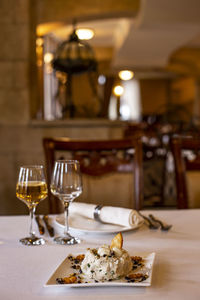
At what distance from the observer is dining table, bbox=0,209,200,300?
0.81m

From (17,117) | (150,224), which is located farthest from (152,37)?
(150,224)

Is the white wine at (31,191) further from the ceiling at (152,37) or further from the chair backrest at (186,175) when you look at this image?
the ceiling at (152,37)

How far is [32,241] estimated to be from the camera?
114cm

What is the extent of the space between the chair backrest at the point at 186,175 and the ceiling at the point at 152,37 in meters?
4.07

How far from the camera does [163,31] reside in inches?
311

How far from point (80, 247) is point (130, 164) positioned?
870 millimetres

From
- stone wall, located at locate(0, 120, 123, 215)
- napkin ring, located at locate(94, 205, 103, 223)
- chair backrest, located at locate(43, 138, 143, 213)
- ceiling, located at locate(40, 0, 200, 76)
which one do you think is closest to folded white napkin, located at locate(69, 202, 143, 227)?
napkin ring, located at locate(94, 205, 103, 223)

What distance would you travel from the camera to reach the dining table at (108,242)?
0.81 meters

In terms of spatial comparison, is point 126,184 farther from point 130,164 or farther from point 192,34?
point 192,34

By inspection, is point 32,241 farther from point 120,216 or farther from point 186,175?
point 186,175

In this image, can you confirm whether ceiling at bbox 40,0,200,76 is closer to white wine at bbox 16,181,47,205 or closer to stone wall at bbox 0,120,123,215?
stone wall at bbox 0,120,123,215

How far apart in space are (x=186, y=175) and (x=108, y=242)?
0.89 m

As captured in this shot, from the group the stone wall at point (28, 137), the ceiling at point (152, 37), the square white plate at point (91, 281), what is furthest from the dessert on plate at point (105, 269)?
the ceiling at point (152, 37)

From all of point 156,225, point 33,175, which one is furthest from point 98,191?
point 33,175
